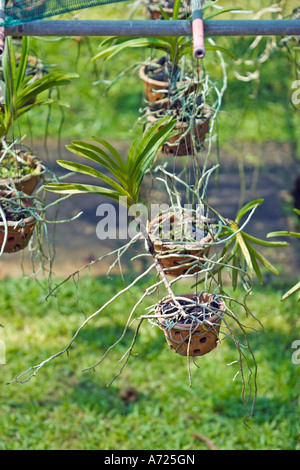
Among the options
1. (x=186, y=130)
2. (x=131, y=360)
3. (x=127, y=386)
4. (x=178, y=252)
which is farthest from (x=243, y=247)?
(x=131, y=360)

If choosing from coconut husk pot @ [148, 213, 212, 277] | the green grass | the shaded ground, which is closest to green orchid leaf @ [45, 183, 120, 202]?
coconut husk pot @ [148, 213, 212, 277]

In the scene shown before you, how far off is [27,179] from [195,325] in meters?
0.81

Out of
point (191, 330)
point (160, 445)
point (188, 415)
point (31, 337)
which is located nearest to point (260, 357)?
point (188, 415)

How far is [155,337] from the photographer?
11.7ft

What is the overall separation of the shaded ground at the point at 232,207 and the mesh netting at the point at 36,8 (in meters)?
2.13

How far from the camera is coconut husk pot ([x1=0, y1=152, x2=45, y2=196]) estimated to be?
203 centimetres

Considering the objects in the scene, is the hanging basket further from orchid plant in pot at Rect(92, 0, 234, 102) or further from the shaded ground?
the shaded ground

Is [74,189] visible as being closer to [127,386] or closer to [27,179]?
[27,179]

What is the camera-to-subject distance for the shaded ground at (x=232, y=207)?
4027 millimetres

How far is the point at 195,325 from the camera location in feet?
5.50

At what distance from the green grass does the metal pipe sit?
204 centimetres

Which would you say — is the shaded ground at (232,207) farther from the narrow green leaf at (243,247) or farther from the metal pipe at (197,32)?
the metal pipe at (197,32)
